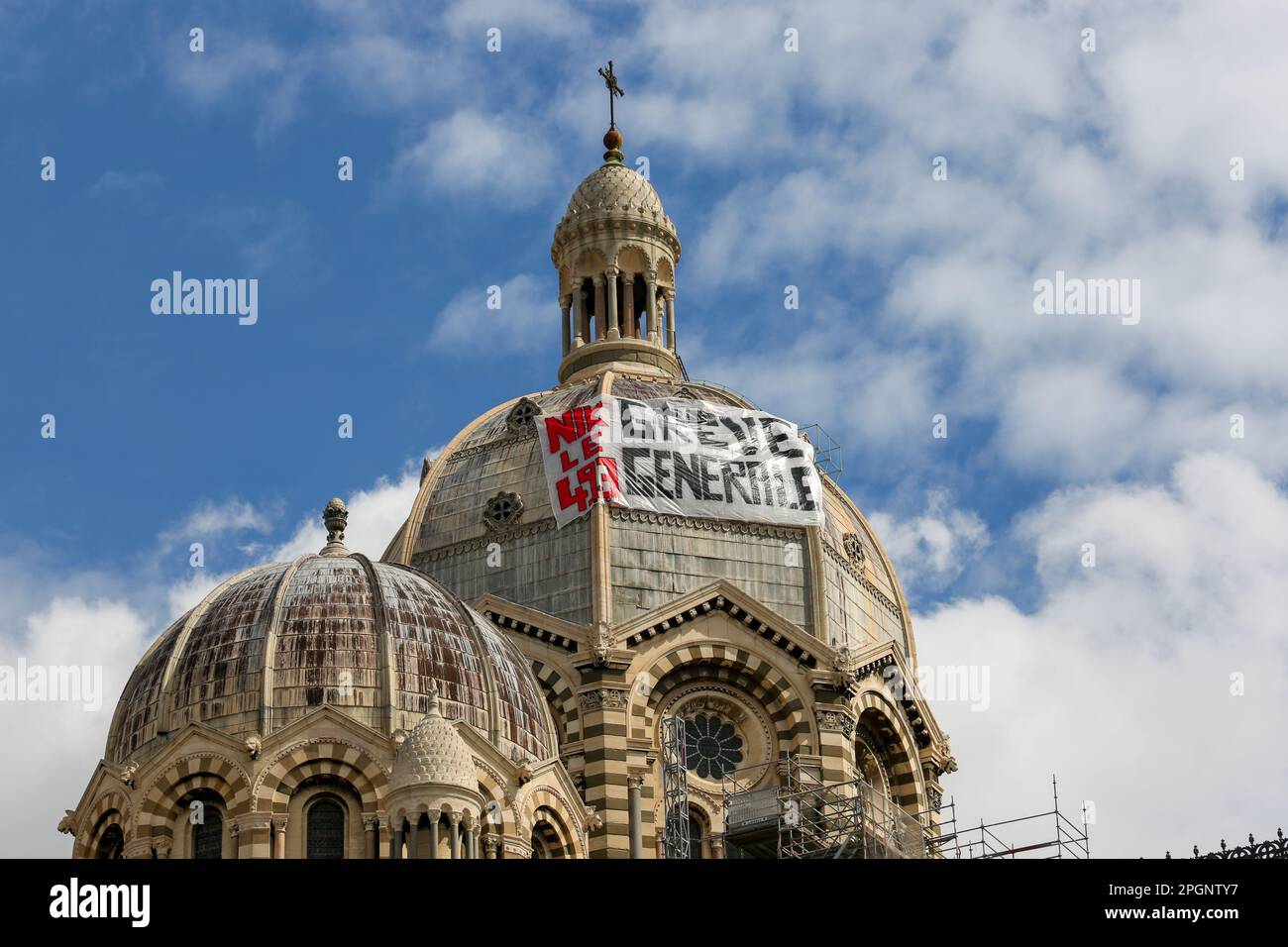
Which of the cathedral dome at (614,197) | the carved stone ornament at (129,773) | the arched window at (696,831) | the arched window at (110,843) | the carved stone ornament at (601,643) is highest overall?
the cathedral dome at (614,197)

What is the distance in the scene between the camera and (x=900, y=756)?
3049 inches

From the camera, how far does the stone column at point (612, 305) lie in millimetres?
84062

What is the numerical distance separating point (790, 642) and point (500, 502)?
988 cm

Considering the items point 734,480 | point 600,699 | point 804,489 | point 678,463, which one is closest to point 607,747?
point 600,699

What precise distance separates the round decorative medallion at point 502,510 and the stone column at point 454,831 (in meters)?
19.3

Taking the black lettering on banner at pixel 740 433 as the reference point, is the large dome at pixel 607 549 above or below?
below

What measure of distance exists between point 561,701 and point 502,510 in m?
7.34

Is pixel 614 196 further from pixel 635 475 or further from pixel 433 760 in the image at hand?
pixel 433 760

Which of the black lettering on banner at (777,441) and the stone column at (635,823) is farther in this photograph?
the black lettering on banner at (777,441)

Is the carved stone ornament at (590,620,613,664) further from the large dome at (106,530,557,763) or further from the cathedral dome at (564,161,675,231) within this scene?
the cathedral dome at (564,161,675,231)

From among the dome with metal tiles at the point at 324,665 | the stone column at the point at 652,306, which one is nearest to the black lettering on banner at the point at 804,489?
the stone column at the point at 652,306

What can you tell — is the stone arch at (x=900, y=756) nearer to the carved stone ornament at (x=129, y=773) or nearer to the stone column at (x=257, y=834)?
the stone column at (x=257, y=834)

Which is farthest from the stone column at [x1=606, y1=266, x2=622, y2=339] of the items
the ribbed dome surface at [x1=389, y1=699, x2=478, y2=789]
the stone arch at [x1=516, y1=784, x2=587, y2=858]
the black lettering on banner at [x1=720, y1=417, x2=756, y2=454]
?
the ribbed dome surface at [x1=389, y1=699, x2=478, y2=789]
